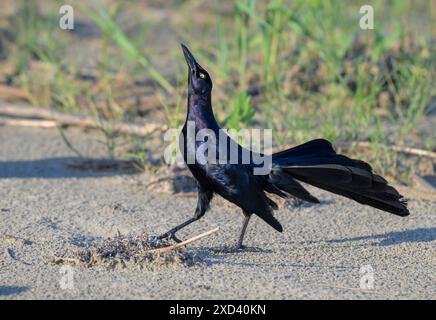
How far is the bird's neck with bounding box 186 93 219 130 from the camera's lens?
3971 mm

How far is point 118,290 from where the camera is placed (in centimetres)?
341

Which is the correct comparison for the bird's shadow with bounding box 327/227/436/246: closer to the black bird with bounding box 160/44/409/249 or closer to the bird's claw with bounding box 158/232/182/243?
the black bird with bounding box 160/44/409/249

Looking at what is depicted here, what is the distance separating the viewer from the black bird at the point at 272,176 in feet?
12.7

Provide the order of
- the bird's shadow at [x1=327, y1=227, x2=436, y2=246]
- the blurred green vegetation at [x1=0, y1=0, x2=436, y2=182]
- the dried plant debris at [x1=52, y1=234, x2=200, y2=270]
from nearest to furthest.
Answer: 1. the dried plant debris at [x1=52, y1=234, x2=200, y2=270]
2. the bird's shadow at [x1=327, y1=227, x2=436, y2=246]
3. the blurred green vegetation at [x1=0, y1=0, x2=436, y2=182]

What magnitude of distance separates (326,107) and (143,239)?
2327 millimetres

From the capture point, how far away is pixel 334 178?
3.89m

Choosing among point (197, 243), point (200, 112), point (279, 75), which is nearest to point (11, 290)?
point (197, 243)

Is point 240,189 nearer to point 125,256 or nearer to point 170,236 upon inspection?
point 170,236

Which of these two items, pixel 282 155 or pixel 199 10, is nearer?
pixel 282 155

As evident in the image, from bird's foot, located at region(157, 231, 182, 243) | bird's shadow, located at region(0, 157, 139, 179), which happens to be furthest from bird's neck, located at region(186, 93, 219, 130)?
bird's shadow, located at region(0, 157, 139, 179)

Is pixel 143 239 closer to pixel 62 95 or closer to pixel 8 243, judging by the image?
pixel 8 243

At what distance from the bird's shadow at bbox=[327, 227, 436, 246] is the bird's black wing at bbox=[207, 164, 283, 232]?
493 mm

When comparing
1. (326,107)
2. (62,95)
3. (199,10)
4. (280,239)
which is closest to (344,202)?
(280,239)

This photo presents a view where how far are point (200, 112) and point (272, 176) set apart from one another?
16.7 inches
